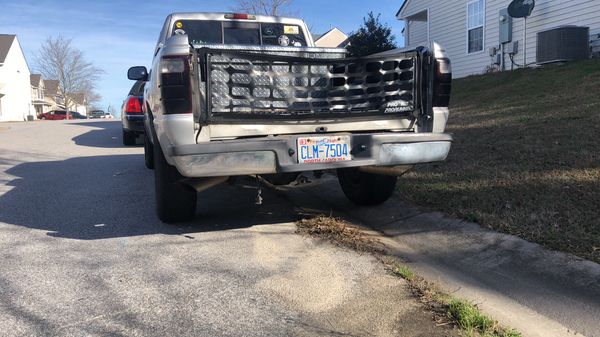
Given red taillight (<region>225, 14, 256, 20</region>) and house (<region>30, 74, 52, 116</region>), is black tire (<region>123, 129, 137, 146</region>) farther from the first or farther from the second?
house (<region>30, 74, 52, 116</region>)

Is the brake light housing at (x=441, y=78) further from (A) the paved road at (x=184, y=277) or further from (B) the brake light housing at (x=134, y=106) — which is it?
(B) the brake light housing at (x=134, y=106)

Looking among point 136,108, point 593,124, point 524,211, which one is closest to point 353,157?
point 524,211

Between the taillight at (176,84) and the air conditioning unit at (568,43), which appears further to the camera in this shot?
the air conditioning unit at (568,43)

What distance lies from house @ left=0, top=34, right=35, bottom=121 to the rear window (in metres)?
48.2

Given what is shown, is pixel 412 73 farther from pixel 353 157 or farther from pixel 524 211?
pixel 524 211

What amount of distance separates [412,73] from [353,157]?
94cm

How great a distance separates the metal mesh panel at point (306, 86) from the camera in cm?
400

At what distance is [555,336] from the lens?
9.20 feet

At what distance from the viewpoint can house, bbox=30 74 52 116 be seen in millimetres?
68250

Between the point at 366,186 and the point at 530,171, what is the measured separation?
180 centimetres

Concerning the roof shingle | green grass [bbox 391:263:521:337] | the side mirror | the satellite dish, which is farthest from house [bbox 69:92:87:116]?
green grass [bbox 391:263:521:337]

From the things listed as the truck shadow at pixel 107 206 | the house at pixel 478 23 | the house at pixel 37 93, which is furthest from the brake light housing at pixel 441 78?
the house at pixel 37 93

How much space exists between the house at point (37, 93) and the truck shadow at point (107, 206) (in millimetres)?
65942

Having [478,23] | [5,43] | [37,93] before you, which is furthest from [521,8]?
[37,93]
